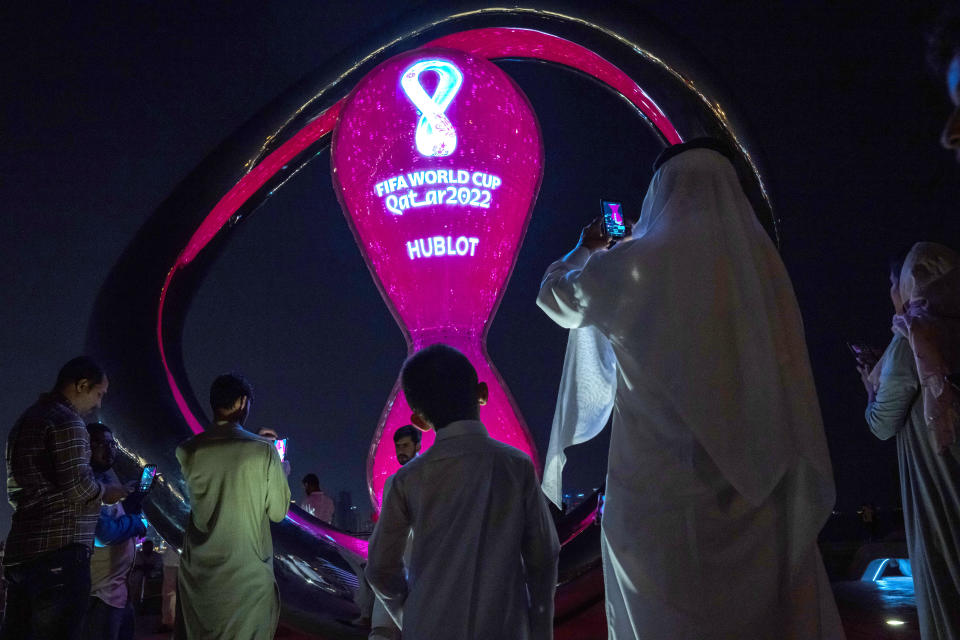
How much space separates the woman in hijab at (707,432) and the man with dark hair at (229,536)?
4.49 ft

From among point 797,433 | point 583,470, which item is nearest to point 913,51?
point 583,470

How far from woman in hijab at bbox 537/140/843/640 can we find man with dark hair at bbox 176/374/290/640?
1.37 meters

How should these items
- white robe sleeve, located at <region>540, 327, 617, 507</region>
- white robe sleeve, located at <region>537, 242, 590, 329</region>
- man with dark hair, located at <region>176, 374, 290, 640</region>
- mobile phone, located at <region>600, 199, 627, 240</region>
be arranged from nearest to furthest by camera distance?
white robe sleeve, located at <region>537, 242, 590, 329</region>, white robe sleeve, located at <region>540, 327, 617, 507</region>, mobile phone, located at <region>600, 199, 627, 240</region>, man with dark hair, located at <region>176, 374, 290, 640</region>

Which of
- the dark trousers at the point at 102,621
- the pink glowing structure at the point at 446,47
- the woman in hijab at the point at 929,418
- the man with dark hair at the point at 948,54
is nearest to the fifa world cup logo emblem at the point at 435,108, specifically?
the pink glowing structure at the point at 446,47

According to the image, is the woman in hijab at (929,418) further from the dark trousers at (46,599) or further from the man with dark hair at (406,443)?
the dark trousers at (46,599)

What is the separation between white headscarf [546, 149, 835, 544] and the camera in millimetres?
1350

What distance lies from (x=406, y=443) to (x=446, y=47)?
2513 millimetres

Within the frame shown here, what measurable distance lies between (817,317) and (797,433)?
993 cm

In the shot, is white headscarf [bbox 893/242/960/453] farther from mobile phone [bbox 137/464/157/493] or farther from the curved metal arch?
mobile phone [bbox 137/464/157/493]

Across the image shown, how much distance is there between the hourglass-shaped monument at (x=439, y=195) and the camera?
359cm

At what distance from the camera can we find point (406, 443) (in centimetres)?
307

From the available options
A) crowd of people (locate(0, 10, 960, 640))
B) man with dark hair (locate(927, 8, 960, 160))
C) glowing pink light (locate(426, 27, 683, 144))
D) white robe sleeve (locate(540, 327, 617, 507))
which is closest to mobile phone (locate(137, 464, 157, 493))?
crowd of people (locate(0, 10, 960, 640))

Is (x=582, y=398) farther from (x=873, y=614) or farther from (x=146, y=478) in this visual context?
(x=873, y=614)

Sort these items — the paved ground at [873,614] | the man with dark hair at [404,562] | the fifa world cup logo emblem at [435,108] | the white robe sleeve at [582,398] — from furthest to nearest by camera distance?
the fifa world cup logo emblem at [435,108] < the paved ground at [873,614] < the man with dark hair at [404,562] < the white robe sleeve at [582,398]
